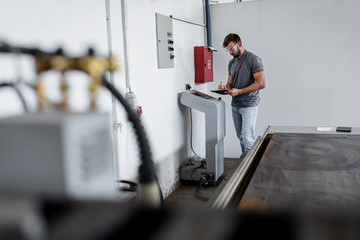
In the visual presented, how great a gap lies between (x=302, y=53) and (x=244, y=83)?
0.99 metres

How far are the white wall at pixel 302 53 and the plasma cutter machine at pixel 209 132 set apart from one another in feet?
3.44

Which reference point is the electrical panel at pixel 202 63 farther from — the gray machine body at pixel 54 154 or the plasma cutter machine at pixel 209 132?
the gray machine body at pixel 54 154

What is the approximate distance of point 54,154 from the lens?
0.40 metres

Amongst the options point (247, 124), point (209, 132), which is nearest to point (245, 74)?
point (247, 124)

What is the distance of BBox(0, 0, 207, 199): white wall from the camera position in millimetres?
1599

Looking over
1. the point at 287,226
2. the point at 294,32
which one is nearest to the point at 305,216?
the point at 287,226

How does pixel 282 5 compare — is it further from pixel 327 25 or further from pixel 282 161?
pixel 282 161

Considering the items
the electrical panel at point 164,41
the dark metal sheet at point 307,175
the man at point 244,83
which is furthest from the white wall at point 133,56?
the dark metal sheet at point 307,175

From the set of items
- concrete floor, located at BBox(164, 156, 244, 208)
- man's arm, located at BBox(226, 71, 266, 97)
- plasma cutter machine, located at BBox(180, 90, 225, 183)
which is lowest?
concrete floor, located at BBox(164, 156, 244, 208)

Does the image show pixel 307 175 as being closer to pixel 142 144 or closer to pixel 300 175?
pixel 300 175

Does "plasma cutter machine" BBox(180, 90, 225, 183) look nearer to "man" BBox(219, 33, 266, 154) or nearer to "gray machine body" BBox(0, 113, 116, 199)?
"man" BBox(219, 33, 266, 154)

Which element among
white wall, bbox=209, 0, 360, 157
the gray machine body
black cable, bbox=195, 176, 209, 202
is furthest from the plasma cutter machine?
the gray machine body

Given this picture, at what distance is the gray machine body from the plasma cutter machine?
3.00 metres

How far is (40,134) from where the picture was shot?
405 mm
